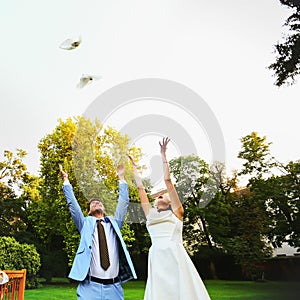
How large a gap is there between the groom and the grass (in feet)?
13.0

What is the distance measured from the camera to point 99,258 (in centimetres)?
228

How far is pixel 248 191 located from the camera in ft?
21.0

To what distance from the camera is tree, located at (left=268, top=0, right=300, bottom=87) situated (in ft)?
20.0

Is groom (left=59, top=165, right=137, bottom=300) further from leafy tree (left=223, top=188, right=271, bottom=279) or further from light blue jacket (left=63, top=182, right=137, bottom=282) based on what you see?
leafy tree (left=223, top=188, right=271, bottom=279)

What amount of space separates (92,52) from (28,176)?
2.43 meters

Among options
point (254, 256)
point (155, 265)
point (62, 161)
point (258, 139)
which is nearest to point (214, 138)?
point (258, 139)

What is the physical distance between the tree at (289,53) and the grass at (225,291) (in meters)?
2.96

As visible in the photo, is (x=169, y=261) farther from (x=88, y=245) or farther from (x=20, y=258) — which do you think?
(x=20, y=258)

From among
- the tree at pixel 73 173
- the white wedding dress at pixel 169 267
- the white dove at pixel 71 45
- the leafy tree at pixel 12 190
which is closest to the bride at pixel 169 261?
the white wedding dress at pixel 169 267

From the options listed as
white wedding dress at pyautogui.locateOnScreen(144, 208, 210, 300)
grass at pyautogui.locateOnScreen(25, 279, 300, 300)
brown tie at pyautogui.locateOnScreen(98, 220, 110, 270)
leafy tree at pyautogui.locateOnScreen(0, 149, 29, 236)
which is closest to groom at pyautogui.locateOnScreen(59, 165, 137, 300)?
brown tie at pyautogui.locateOnScreen(98, 220, 110, 270)

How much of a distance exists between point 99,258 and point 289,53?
4978mm

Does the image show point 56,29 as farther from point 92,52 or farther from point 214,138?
point 214,138

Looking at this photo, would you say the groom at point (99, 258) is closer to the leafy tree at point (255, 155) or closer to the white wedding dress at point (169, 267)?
the white wedding dress at point (169, 267)

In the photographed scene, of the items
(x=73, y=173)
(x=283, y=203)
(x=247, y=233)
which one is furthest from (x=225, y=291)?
(x=73, y=173)
